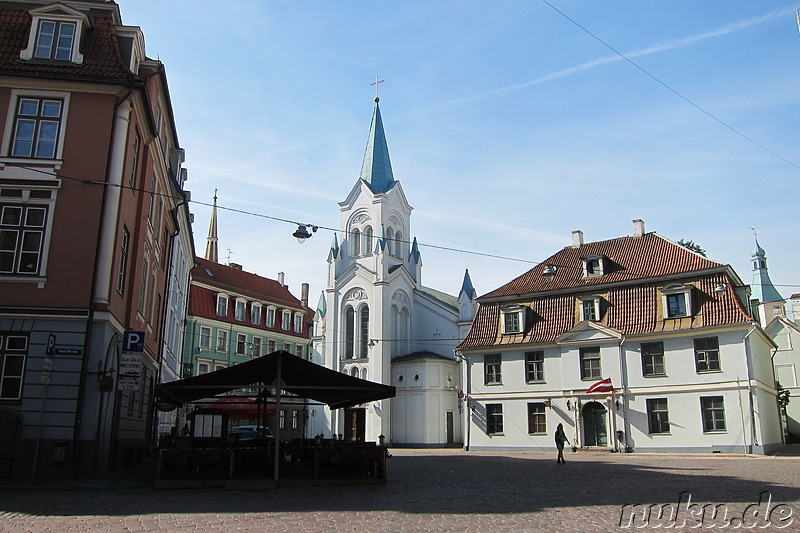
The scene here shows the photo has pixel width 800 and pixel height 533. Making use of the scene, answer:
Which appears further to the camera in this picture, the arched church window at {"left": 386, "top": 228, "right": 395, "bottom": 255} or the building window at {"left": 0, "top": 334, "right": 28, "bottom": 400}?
the arched church window at {"left": 386, "top": 228, "right": 395, "bottom": 255}

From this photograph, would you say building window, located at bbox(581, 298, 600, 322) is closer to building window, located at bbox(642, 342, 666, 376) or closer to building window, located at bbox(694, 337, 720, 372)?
building window, located at bbox(642, 342, 666, 376)

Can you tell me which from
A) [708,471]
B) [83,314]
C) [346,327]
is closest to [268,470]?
[83,314]

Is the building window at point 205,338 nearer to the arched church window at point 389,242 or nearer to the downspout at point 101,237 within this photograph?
the arched church window at point 389,242

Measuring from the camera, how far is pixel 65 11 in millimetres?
19234

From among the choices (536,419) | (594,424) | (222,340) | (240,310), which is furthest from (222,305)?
(594,424)

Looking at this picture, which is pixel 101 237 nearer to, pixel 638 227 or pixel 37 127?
pixel 37 127

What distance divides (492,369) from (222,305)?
27.3 m

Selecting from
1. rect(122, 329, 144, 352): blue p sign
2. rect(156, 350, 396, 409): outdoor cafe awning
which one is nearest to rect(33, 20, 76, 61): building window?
rect(122, 329, 144, 352): blue p sign

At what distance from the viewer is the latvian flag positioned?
35.6 m

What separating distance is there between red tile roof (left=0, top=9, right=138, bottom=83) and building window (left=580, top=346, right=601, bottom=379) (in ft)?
89.0

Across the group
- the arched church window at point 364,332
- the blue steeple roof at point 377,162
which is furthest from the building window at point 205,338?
the blue steeple roof at point 377,162

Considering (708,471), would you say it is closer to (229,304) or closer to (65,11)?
(65,11)

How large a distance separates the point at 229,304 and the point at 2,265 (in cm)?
4174

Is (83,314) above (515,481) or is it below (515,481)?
above
